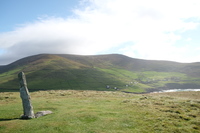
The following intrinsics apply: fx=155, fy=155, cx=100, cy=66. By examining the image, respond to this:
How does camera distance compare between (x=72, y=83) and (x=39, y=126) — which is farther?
(x=72, y=83)

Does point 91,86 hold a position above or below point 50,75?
below

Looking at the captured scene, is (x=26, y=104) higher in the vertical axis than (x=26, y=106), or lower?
higher

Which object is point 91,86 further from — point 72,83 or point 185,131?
point 185,131

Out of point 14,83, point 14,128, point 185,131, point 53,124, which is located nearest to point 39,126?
point 53,124

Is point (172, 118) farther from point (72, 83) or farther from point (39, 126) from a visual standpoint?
point (72, 83)

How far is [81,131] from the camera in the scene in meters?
16.8

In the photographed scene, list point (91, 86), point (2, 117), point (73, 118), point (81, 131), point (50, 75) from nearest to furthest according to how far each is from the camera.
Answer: point (81, 131)
point (73, 118)
point (2, 117)
point (91, 86)
point (50, 75)

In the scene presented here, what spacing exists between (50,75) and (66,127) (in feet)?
540

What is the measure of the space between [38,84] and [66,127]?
13781 centimetres

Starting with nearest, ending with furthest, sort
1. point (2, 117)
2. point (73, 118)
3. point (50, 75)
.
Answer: point (73, 118) → point (2, 117) → point (50, 75)

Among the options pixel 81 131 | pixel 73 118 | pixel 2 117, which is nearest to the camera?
pixel 81 131

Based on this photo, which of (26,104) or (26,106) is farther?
(26,104)

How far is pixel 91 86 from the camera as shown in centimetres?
14388

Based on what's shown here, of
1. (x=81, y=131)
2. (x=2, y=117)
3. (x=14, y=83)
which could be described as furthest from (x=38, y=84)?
(x=81, y=131)
